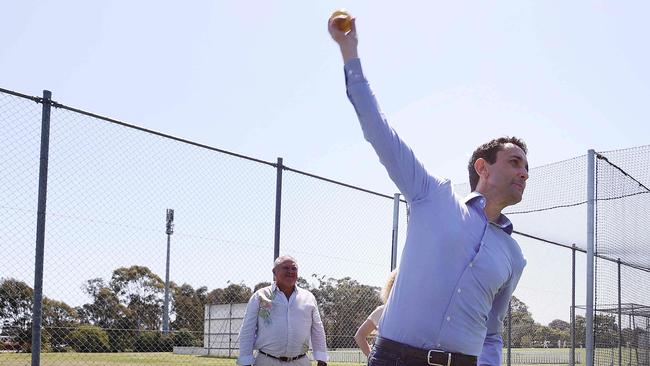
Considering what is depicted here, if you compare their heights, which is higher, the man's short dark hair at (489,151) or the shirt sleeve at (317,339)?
the man's short dark hair at (489,151)

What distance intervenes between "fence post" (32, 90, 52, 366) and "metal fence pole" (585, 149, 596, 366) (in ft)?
17.6

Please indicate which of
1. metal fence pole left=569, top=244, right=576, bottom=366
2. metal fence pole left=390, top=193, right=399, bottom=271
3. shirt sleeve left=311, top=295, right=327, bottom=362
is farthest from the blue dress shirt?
metal fence pole left=569, top=244, right=576, bottom=366

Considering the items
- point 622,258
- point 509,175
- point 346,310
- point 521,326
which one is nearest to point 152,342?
point 346,310

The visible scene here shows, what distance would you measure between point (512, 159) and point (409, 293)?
0.63 metres

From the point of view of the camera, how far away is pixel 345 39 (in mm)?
2100

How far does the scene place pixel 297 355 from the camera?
599 cm

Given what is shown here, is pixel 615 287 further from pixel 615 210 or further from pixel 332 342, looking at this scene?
pixel 332 342

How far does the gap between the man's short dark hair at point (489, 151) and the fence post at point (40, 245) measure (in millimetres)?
3555

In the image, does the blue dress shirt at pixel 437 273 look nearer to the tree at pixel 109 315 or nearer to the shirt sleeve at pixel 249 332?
the shirt sleeve at pixel 249 332

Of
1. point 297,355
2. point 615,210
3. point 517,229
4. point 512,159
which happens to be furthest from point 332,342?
point 512,159

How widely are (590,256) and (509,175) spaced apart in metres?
5.78

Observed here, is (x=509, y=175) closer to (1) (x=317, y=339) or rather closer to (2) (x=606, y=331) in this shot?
(1) (x=317, y=339)

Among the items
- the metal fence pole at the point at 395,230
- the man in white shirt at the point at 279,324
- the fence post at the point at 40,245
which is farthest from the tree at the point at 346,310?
the fence post at the point at 40,245

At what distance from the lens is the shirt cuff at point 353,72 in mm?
2086
